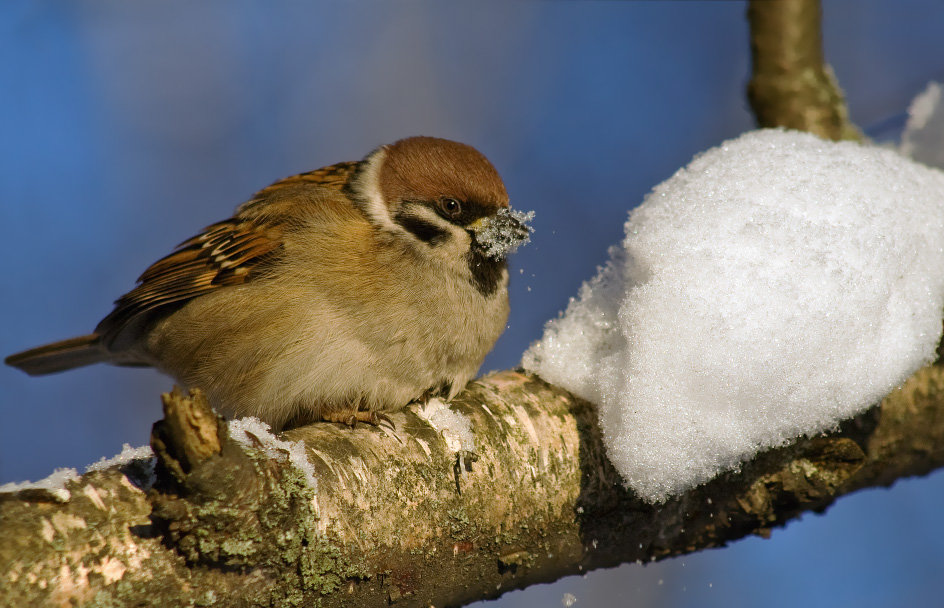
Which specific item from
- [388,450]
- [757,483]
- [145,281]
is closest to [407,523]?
[388,450]

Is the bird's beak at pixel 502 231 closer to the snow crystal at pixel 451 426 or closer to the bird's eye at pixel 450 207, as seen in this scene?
the bird's eye at pixel 450 207

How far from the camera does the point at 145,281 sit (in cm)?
318

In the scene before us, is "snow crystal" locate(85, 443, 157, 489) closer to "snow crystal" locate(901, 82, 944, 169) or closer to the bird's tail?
the bird's tail

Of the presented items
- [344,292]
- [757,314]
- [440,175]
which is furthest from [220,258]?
[757,314]

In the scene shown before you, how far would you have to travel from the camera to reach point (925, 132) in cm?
354

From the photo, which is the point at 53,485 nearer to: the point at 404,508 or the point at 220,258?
the point at 404,508

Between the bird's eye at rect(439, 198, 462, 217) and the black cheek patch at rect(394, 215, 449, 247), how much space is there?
2.7 inches

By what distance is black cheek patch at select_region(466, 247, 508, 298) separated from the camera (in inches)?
112

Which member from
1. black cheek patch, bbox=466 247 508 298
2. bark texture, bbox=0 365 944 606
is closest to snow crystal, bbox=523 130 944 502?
bark texture, bbox=0 365 944 606

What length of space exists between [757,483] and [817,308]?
662 millimetres

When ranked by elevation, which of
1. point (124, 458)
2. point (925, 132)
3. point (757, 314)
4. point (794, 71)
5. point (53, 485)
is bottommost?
point (53, 485)

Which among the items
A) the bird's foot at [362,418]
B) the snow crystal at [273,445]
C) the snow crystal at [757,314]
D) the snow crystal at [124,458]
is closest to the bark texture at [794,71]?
the snow crystal at [757,314]

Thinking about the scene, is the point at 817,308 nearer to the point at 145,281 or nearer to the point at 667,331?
the point at 667,331

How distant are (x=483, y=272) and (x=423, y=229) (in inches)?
11.2
